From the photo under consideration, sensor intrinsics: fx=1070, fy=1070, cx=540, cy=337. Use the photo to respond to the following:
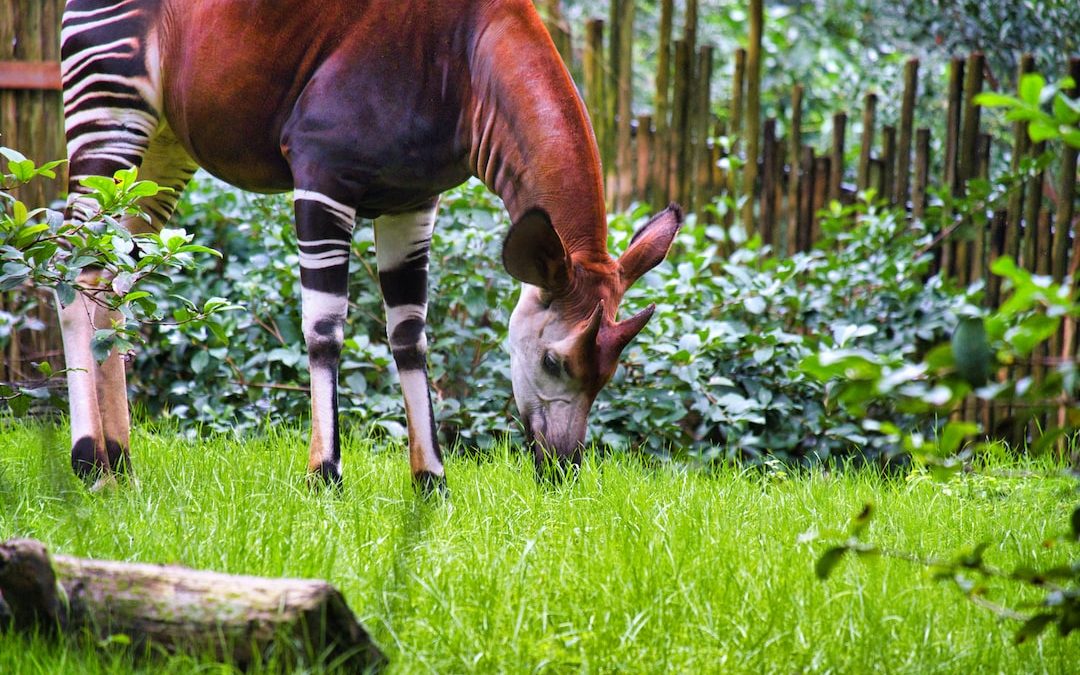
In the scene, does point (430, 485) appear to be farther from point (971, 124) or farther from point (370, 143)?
point (971, 124)

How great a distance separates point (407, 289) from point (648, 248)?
840 millimetres

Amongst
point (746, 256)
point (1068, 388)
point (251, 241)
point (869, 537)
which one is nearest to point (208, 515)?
point (869, 537)

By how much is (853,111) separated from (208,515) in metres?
8.62

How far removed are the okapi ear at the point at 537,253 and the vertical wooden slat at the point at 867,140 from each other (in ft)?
11.2

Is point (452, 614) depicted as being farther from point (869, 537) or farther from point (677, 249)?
point (677, 249)

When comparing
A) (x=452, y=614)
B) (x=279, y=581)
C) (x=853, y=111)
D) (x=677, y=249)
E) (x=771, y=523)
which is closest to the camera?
(x=279, y=581)

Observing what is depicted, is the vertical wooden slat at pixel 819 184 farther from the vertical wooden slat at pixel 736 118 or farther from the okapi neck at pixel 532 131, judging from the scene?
the okapi neck at pixel 532 131

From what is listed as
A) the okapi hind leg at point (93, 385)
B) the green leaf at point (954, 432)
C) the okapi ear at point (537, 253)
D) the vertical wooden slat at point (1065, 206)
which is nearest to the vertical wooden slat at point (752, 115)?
the vertical wooden slat at point (1065, 206)

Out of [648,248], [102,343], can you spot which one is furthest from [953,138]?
[102,343]

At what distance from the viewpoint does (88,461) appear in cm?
341

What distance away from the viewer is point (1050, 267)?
534 centimetres

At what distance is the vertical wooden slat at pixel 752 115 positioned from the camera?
6.30m

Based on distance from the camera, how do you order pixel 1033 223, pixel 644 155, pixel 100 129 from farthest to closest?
pixel 644 155 → pixel 1033 223 → pixel 100 129

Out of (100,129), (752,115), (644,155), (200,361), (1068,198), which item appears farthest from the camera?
(644,155)
